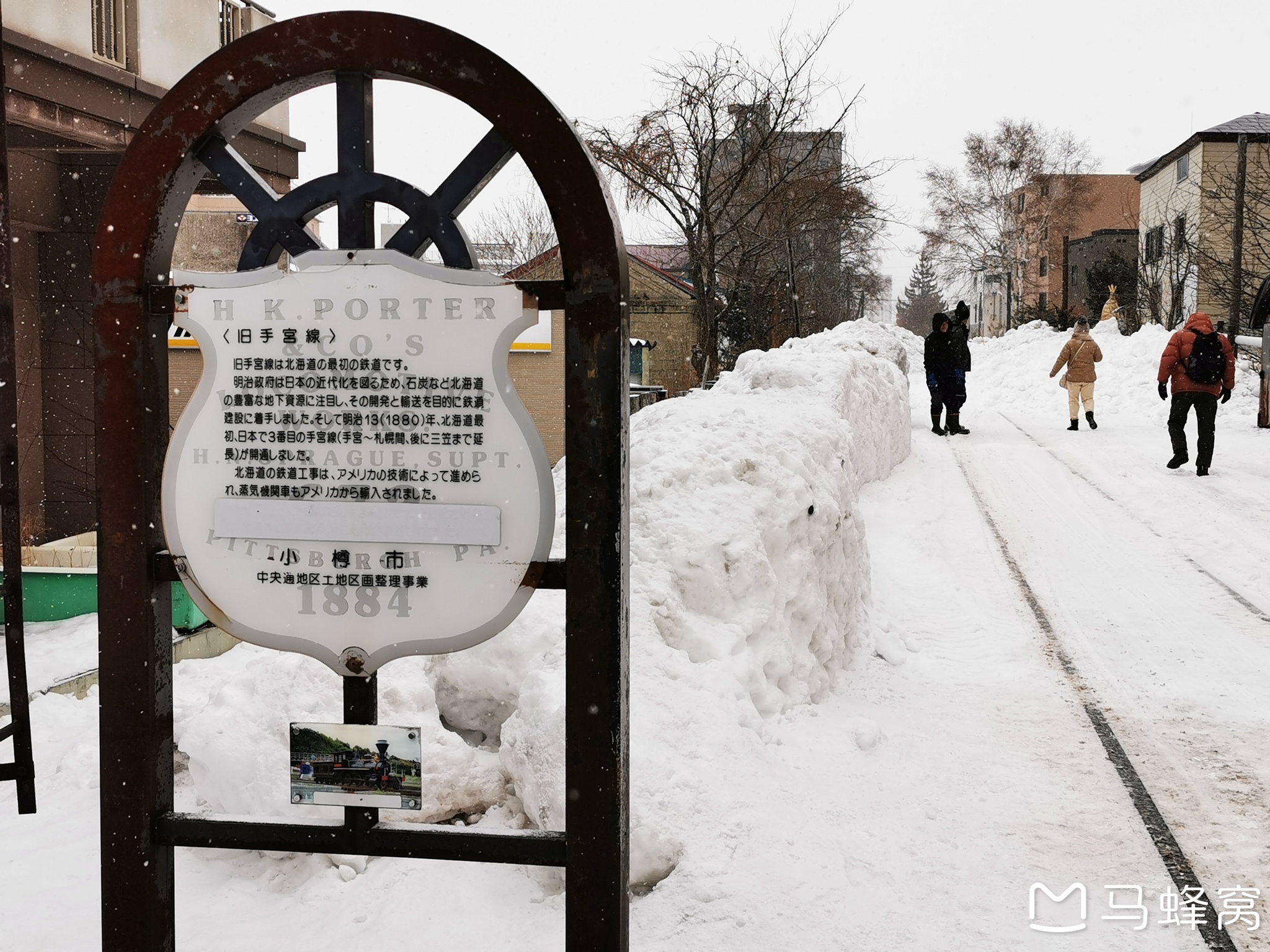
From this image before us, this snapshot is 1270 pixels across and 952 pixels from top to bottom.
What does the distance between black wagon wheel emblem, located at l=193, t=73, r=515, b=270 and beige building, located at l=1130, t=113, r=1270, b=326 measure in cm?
2311

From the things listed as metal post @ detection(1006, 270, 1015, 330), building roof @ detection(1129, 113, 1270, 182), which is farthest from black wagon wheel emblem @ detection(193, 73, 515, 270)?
metal post @ detection(1006, 270, 1015, 330)

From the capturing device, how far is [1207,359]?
36.2ft

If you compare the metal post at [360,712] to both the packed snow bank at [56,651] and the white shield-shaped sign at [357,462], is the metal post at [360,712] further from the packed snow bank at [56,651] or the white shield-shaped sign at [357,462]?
the packed snow bank at [56,651]

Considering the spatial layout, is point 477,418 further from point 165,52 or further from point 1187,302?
point 1187,302

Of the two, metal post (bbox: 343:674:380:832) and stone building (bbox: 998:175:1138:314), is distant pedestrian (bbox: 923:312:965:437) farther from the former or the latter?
stone building (bbox: 998:175:1138:314)

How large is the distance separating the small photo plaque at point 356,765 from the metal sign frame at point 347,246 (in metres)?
0.06

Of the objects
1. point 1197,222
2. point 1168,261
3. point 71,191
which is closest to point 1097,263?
point 1197,222

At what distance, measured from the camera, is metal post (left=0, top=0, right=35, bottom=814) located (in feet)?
9.39

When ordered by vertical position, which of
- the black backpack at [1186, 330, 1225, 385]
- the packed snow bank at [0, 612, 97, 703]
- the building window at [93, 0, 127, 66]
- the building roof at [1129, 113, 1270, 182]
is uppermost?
the building roof at [1129, 113, 1270, 182]

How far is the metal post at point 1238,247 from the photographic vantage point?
19812 millimetres

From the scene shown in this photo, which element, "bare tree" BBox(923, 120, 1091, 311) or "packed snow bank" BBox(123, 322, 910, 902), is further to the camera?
"bare tree" BBox(923, 120, 1091, 311)

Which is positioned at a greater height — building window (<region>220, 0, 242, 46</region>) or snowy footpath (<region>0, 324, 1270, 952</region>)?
building window (<region>220, 0, 242, 46</region>)

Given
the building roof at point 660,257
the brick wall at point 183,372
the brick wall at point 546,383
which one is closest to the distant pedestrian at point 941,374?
the brick wall at point 546,383

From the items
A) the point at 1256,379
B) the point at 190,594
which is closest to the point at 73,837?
the point at 190,594
